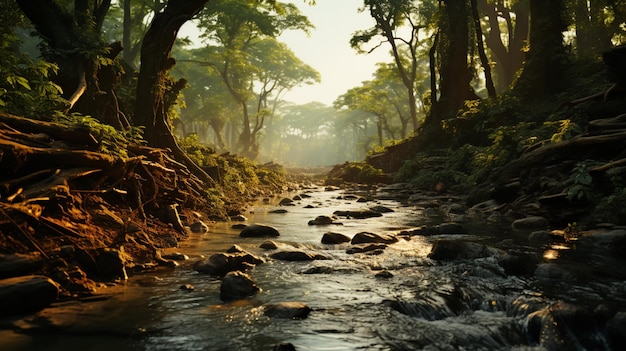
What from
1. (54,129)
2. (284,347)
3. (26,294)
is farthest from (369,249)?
(54,129)

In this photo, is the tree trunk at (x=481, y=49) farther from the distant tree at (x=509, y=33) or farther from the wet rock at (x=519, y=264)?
the wet rock at (x=519, y=264)

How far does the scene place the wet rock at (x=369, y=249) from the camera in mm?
6262

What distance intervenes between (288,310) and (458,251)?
124 inches

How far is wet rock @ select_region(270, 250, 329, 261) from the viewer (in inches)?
230

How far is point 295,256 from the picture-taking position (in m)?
5.86

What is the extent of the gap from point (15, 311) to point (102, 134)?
130 inches

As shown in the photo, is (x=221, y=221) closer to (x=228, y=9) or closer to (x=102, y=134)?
(x=102, y=134)

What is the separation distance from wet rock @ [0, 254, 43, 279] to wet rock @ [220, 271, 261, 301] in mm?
1713

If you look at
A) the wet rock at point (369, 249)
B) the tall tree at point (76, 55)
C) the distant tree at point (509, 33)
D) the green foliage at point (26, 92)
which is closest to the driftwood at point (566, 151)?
the wet rock at point (369, 249)

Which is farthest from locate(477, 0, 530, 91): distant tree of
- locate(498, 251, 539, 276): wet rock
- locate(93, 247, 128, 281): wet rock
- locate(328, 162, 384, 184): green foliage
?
locate(93, 247, 128, 281): wet rock

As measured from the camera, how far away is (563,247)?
19.3 ft

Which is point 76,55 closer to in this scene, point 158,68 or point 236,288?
point 158,68

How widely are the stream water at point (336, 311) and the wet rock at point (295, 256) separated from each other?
216 mm

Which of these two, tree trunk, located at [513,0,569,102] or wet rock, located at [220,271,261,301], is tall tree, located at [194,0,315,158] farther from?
wet rock, located at [220,271,261,301]
